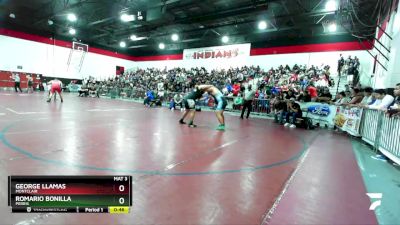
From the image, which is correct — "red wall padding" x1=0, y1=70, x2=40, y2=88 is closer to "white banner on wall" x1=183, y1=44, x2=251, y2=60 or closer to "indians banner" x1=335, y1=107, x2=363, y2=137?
"white banner on wall" x1=183, y1=44, x2=251, y2=60

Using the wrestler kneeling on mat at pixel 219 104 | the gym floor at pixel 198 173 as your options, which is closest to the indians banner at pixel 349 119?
the gym floor at pixel 198 173

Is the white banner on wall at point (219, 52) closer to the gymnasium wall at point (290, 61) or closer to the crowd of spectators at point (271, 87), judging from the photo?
the gymnasium wall at point (290, 61)

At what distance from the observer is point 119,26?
2334cm

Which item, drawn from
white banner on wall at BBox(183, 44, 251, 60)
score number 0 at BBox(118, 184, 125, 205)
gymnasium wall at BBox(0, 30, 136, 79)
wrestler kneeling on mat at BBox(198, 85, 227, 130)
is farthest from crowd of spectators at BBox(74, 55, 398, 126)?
score number 0 at BBox(118, 184, 125, 205)

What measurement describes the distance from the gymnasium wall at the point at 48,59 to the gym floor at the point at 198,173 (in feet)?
77.2

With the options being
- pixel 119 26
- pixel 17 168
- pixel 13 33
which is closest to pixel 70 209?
pixel 17 168

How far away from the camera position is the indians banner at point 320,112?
10.2 metres

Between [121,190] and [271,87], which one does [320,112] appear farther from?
[121,190]

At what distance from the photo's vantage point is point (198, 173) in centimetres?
316

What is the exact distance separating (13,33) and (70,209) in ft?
94.9
